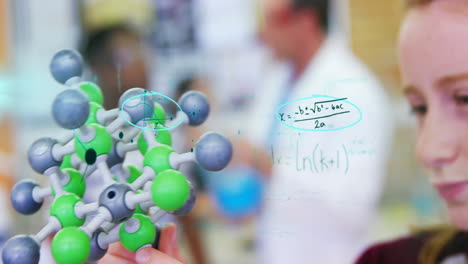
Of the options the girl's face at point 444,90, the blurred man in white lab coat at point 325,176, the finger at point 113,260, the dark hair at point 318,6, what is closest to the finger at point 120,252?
the finger at point 113,260

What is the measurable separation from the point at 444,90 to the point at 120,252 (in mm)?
264

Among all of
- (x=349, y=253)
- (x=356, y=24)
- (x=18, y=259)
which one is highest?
(x=356, y=24)

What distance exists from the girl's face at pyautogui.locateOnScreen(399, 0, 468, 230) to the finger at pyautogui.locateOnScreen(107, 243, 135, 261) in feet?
0.78

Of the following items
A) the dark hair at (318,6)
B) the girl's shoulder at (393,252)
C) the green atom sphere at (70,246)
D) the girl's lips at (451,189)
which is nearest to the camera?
the green atom sphere at (70,246)

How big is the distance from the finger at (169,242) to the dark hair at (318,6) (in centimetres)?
58

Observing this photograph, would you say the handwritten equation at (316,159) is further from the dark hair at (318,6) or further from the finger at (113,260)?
the dark hair at (318,6)

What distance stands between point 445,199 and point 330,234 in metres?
0.14

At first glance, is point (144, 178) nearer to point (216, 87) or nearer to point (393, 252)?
point (393, 252)

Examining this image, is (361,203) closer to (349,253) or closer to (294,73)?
(349,253)

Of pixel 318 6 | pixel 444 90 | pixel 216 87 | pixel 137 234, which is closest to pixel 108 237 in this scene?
pixel 137 234

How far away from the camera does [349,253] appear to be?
0.51 metres

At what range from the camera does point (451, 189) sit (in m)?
0.38

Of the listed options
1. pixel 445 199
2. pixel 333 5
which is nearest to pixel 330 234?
pixel 445 199

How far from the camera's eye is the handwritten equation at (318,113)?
0.36m
